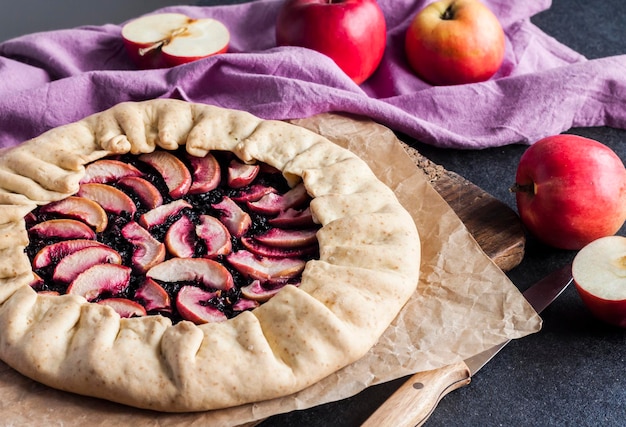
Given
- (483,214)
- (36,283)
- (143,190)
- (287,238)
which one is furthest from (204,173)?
(483,214)

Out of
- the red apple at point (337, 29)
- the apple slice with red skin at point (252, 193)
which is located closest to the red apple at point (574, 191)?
the apple slice with red skin at point (252, 193)

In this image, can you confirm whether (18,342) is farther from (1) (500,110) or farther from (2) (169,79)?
(1) (500,110)

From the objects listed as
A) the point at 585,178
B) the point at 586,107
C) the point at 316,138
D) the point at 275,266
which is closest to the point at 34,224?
the point at 275,266

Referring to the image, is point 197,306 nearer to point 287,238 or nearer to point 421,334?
point 287,238

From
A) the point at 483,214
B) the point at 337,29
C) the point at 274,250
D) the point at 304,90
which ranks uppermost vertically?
the point at 337,29

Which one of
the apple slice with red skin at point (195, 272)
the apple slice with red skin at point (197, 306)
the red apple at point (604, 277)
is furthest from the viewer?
the red apple at point (604, 277)

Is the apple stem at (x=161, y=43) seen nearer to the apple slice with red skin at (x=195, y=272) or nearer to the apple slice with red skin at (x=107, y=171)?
the apple slice with red skin at (x=107, y=171)

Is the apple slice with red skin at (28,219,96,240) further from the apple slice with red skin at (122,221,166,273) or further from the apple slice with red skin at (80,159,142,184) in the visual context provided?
the apple slice with red skin at (80,159,142,184)
